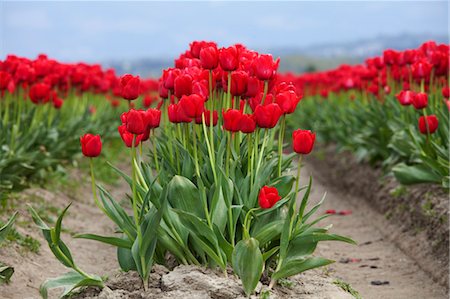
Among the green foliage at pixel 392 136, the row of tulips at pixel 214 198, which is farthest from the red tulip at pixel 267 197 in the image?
the green foliage at pixel 392 136

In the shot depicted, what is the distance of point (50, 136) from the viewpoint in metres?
8.21

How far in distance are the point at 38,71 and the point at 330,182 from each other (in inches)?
203

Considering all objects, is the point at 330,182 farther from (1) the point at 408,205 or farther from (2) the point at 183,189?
(2) the point at 183,189

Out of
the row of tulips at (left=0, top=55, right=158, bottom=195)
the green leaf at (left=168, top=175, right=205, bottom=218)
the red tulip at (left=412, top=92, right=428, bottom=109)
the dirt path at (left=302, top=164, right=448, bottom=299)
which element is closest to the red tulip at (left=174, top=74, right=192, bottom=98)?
the green leaf at (left=168, top=175, right=205, bottom=218)

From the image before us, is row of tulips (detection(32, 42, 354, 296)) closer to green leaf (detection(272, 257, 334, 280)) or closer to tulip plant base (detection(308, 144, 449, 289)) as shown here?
green leaf (detection(272, 257, 334, 280))

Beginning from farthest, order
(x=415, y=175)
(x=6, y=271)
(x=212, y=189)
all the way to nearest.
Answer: (x=415, y=175)
(x=6, y=271)
(x=212, y=189)

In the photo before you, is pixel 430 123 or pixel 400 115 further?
pixel 400 115

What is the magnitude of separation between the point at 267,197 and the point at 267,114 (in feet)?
1.55

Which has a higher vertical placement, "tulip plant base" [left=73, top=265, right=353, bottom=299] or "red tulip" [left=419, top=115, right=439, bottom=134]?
"red tulip" [left=419, top=115, right=439, bottom=134]

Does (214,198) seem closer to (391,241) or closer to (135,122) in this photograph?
(135,122)

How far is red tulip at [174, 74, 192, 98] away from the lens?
3971 mm

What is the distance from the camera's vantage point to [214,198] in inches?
157

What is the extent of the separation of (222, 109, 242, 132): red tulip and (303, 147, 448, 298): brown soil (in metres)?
2.27

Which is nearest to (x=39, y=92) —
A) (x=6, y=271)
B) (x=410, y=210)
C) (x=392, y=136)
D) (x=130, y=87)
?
(x=6, y=271)
